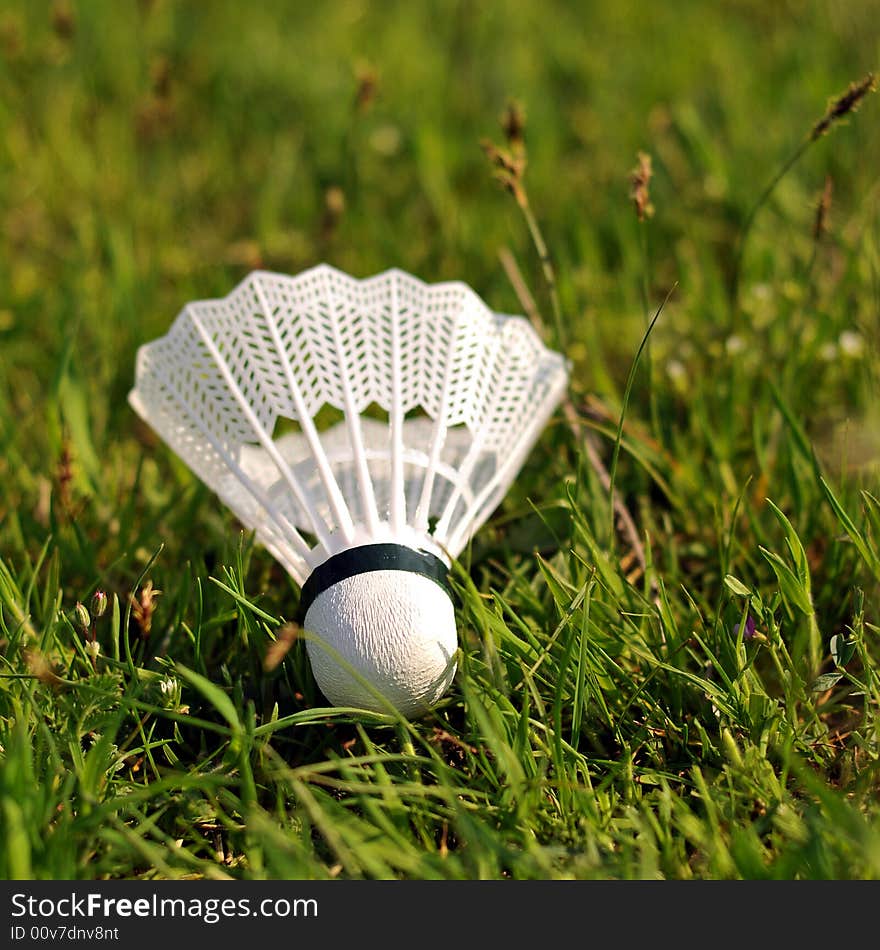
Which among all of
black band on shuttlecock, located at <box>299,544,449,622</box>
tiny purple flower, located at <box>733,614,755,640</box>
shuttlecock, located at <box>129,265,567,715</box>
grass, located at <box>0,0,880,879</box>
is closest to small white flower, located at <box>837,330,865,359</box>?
grass, located at <box>0,0,880,879</box>

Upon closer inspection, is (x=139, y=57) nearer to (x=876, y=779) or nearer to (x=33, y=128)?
(x=33, y=128)

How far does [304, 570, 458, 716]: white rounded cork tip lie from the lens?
57.6 inches

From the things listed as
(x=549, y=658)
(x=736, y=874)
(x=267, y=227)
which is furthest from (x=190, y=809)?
(x=267, y=227)

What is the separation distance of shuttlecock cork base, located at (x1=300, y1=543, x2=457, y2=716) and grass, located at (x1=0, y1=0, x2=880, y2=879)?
0.05 m

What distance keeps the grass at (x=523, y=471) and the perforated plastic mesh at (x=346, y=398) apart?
123mm

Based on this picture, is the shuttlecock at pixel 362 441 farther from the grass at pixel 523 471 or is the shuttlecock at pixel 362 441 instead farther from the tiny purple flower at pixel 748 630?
the tiny purple flower at pixel 748 630

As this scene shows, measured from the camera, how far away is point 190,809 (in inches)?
59.0

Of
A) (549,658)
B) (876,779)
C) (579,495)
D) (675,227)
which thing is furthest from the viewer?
(675,227)

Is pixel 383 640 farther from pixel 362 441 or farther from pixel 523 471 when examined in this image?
pixel 523 471

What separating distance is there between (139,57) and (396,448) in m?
2.47

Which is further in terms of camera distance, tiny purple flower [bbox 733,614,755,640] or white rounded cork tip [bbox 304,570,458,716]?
tiny purple flower [bbox 733,614,755,640]

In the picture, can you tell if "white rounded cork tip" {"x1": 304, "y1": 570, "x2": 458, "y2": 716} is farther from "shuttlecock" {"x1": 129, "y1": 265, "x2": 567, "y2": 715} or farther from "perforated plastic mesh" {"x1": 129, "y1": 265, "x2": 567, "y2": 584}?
"perforated plastic mesh" {"x1": 129, "y1": 265, "x2": 567, "y2": 584}

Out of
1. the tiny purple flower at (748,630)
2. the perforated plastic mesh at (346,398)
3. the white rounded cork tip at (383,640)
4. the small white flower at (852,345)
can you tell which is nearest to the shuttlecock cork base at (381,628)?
the white rounded cork tip at (383,640)

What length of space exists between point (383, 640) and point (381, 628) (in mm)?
18
